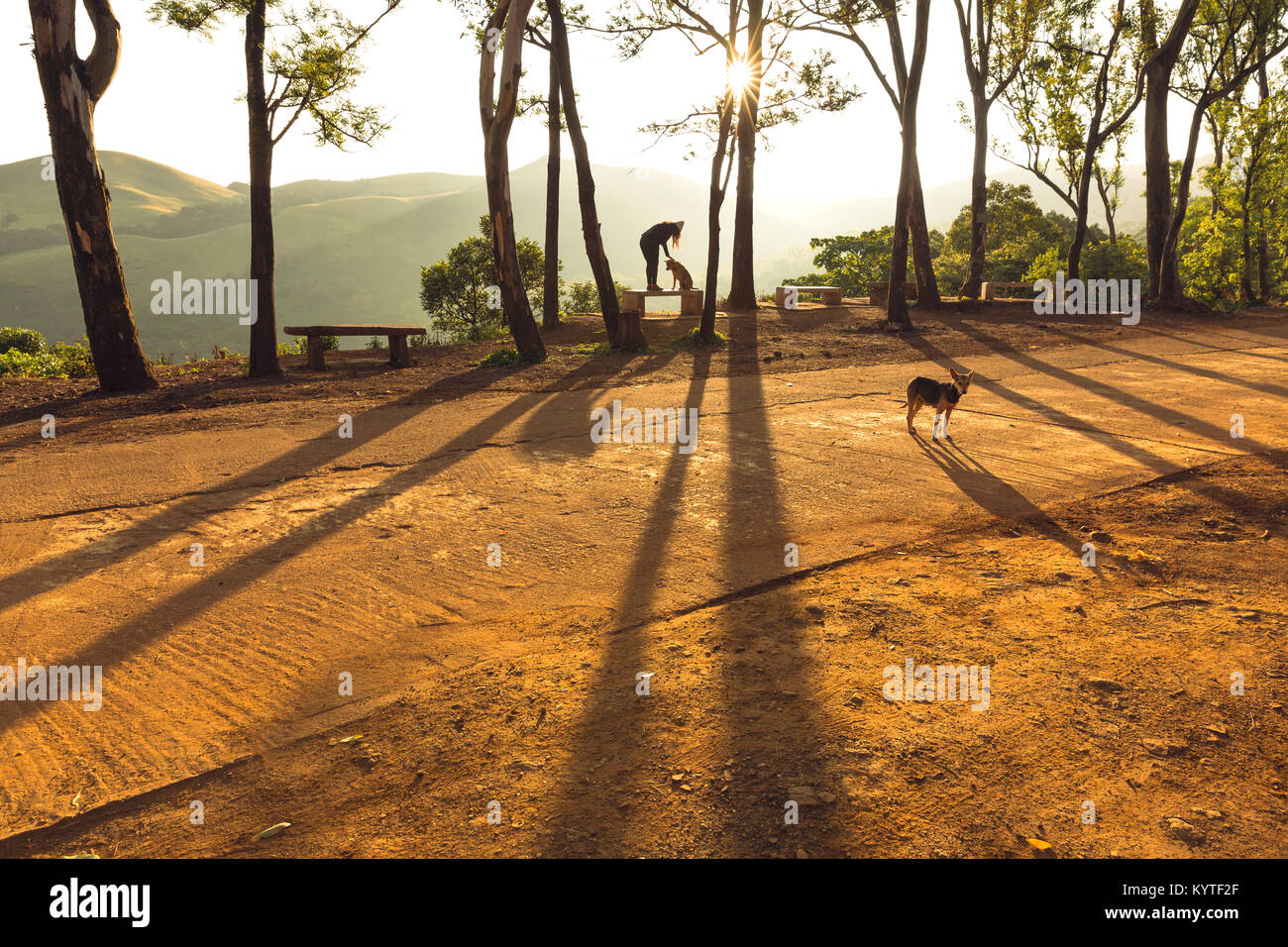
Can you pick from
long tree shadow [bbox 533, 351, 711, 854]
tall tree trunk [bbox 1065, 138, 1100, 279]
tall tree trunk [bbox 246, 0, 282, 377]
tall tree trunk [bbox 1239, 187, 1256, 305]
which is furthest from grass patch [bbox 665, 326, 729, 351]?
tall tree trunk [bbox 1239, 187, 1256, 305]

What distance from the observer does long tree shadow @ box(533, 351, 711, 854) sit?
8.13 feet

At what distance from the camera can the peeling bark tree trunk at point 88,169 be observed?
1002 cm

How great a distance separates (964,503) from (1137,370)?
7929mm

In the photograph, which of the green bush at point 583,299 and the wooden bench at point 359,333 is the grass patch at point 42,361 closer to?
the wooden bench at point 359,333

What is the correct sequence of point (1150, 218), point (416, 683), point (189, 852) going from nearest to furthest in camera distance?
point (189, 852) < point (416, 683) < point (1150, 218)

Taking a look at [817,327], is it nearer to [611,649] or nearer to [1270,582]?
[1270,582]

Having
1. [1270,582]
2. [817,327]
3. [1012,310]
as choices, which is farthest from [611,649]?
[1012,310]

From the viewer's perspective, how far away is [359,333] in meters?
13.5

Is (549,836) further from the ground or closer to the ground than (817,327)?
closer to the ground

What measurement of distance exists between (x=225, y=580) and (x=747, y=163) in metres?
18.7

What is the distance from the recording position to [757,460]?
680 centimetres

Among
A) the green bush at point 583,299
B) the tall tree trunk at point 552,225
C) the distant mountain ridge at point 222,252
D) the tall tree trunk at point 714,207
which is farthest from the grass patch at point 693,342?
the distant mountain ridge at point 222,252

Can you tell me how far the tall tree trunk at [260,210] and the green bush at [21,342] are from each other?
22.9 feet

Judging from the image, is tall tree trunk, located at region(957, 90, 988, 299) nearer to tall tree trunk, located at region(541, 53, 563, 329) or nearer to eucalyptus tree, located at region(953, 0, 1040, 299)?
eucalyptus tree, located at region(953, 0, 1040, 299)
